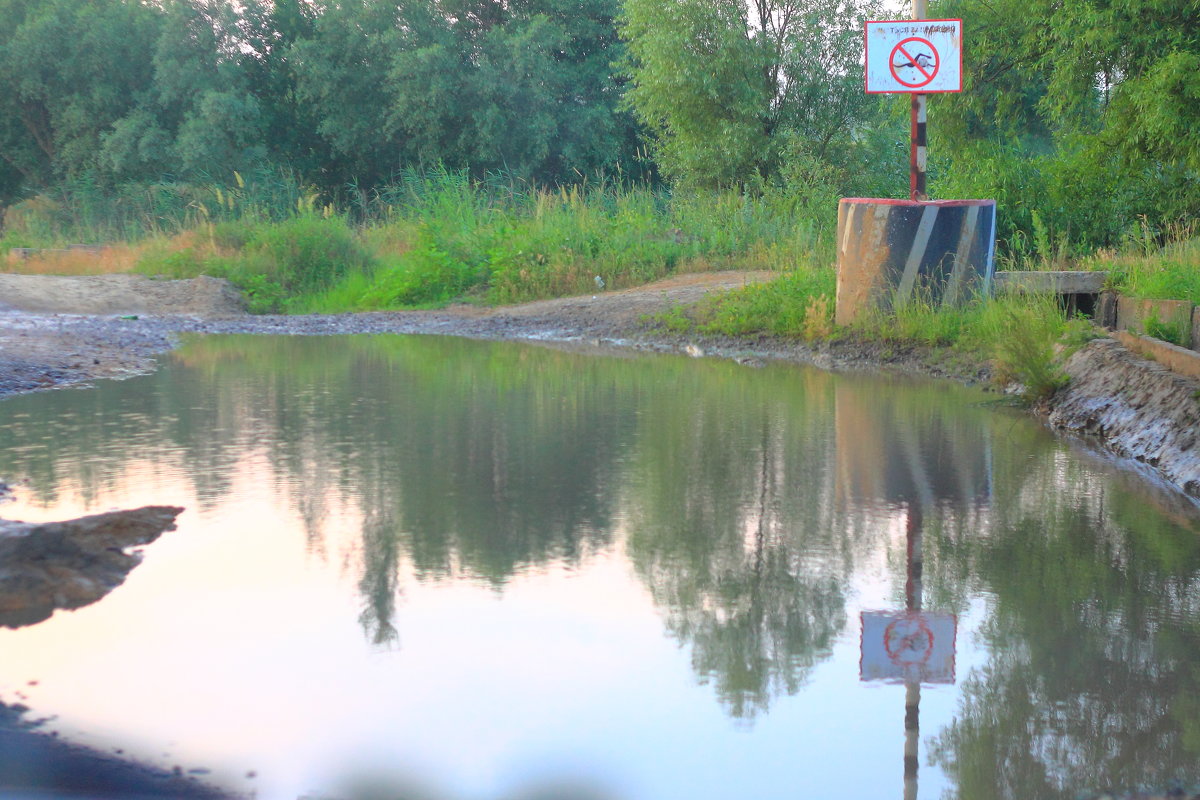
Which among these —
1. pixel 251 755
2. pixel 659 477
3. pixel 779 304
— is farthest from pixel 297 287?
pixel 251 755

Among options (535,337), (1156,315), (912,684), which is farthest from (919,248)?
(912,684)

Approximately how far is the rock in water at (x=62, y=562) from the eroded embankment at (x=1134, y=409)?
464cm

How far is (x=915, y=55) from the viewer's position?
10188 millimetres

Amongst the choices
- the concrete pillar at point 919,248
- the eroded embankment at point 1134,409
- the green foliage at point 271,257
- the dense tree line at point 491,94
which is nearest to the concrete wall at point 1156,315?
the eroded embankment at point 1134,409

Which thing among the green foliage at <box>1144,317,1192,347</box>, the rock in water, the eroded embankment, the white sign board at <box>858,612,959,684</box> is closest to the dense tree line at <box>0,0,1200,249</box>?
the green foliage at <box>1144,317,1192,347</box>

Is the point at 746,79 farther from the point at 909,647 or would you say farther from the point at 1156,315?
the point at 909,647

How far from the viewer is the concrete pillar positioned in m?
10.1

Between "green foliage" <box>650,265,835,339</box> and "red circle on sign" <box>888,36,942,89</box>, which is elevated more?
"red circle on sign" <box>888,36,942,89</box>

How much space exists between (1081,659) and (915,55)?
Answer: 7578mm

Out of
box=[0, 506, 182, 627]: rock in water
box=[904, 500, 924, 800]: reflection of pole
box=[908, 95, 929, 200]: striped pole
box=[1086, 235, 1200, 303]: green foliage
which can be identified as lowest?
box=[904, 500, 924, 800]: reflection of pole

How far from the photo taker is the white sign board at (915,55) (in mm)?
10133

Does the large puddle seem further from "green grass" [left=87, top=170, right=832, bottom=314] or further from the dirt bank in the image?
"green grass" [left=87, top=170, right=832, bottom=314]

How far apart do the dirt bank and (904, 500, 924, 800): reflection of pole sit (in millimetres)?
1636

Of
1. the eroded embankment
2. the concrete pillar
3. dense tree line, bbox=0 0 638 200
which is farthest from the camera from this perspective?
dense tree line, bbox=0 0 638 200
